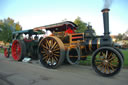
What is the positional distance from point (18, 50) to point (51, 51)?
9.61 feet

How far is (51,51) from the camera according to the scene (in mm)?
4539

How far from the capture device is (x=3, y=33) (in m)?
21.5

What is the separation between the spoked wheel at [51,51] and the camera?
13.7 feet

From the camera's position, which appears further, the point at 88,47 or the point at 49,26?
the point at 49,26

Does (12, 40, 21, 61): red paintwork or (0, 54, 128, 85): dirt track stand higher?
(12, 40, 21, 61): red paintwork

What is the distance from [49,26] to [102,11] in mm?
2497

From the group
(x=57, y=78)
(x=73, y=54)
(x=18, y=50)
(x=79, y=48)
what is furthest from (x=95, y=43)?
(x=18, y=50)

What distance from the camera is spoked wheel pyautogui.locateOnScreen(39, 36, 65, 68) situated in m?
4.19

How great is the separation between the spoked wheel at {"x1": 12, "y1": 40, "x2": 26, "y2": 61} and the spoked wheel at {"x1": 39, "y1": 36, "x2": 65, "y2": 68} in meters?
1.60

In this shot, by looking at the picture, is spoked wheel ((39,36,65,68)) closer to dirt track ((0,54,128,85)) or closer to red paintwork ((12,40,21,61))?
dirt track ((0,54,128,85))

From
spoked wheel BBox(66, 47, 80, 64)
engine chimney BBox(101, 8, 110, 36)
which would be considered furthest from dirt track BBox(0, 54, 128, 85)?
engine chimney BBox(101, 8, 110, 36)

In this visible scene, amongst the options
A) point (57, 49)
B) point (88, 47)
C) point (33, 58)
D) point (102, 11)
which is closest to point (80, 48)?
point (88, 47)

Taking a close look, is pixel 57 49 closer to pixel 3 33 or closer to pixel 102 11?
pixel 102 11

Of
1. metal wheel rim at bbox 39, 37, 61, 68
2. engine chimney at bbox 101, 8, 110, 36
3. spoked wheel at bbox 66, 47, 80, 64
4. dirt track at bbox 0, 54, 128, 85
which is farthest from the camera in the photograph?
metal wheel rim at bbox 39, 37, 61, 68
